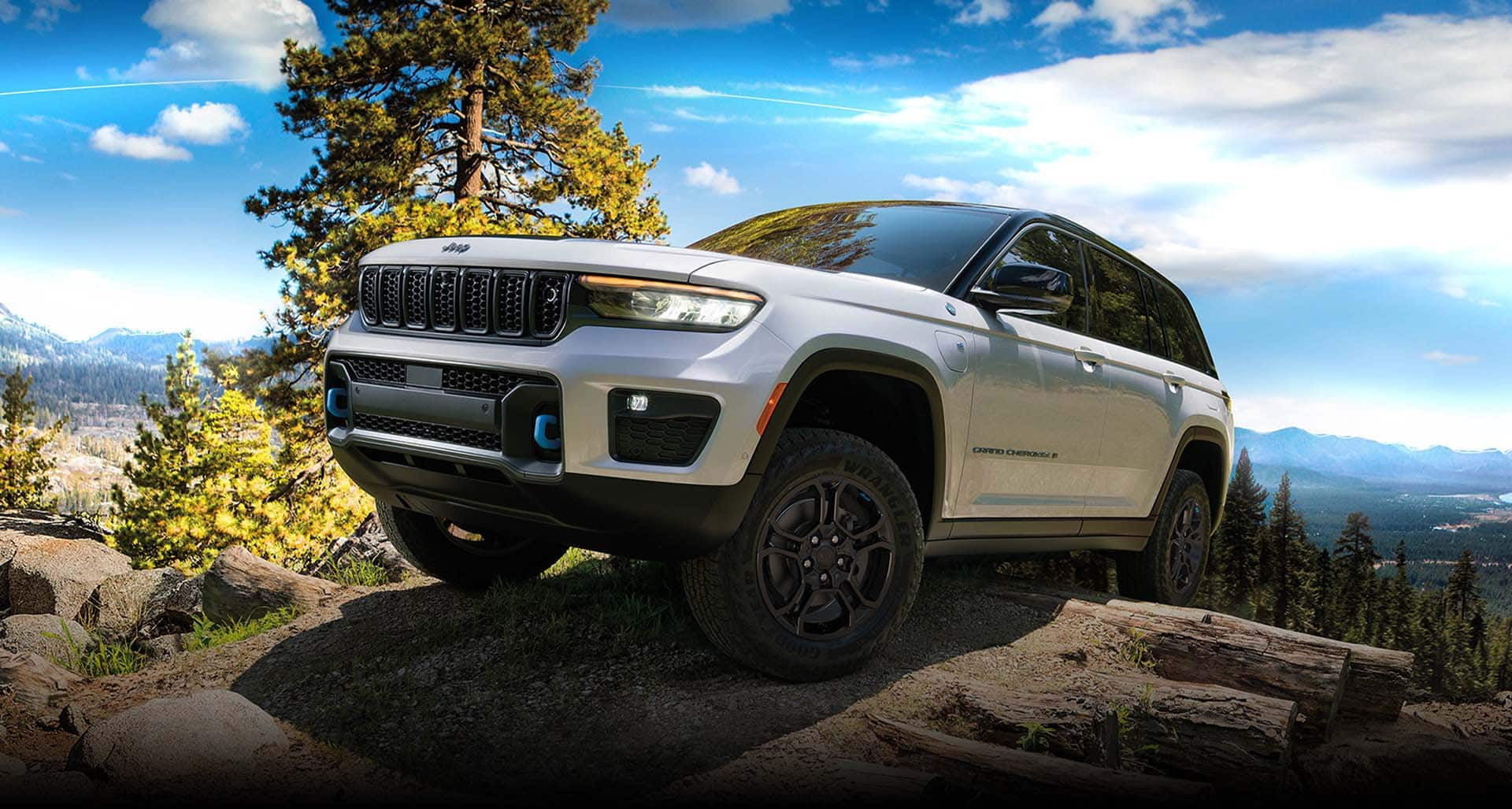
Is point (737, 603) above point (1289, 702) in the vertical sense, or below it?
above

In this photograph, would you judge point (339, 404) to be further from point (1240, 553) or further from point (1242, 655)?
point (1240, 553)

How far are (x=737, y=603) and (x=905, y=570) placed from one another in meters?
0.76

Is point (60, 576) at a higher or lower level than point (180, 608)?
lower

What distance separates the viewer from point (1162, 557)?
6398 mm

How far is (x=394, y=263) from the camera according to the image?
397 cm

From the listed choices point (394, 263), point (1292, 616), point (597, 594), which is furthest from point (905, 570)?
point (1292, 616)

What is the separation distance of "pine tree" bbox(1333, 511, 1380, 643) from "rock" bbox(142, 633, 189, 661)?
191ft

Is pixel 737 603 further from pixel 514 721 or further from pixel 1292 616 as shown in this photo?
pixel 1292 616

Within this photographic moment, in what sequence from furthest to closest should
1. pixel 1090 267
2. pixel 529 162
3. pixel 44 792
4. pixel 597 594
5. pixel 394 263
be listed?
pixel 529 162 → pixel 1090 267 → pixel 597 594 → pixel 394 263 → pixel 44 792

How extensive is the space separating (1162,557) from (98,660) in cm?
580

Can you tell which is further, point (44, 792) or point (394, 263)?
point (394, 263)

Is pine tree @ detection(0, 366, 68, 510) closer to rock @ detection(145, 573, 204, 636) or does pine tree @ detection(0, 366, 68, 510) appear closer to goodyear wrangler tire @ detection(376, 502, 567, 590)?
rock @ detection(145, 573, 204, 636)

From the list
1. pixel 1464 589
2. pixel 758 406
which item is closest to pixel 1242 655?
pixel 758 406

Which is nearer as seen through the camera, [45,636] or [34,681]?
[34,681]
